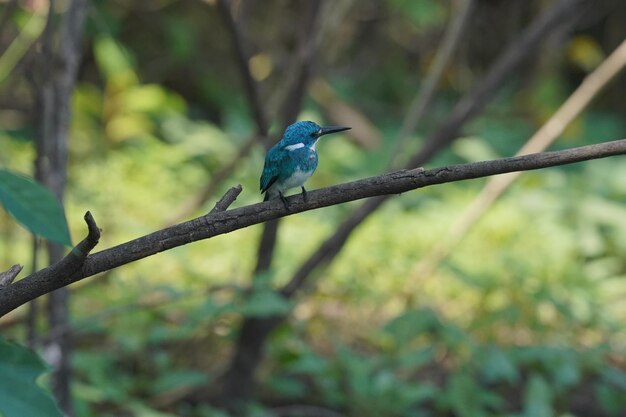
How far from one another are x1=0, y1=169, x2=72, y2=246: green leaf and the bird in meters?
0.71

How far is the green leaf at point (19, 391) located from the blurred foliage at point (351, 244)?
1.40 metres

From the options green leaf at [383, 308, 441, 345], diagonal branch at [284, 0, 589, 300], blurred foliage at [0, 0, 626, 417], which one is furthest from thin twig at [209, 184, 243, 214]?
green leaf at [383, 308, 441, 345]

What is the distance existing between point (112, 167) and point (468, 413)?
9.33 ft

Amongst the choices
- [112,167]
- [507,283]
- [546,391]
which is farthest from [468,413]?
[112,167]

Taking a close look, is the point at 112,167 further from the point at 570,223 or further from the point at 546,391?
the point at 546,391

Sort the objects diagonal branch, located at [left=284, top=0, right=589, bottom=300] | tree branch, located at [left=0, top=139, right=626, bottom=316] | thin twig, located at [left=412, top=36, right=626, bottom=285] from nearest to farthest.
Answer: tree branch, located at [left=0, top=139, right=626, bottom=316] < diagonal branch, located at [left=284, top=0, right=589, bottom=300] < thin twig, located at [left=412, top=36, right=626, bottom=285]

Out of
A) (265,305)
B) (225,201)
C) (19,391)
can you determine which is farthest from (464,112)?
(19,391)

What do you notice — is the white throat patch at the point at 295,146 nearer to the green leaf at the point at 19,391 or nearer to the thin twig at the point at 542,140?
the green leaf at the point at 19,391

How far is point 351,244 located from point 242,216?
320 cm

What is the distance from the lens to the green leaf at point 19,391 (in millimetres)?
1147

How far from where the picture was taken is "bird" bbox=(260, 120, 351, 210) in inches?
80.2

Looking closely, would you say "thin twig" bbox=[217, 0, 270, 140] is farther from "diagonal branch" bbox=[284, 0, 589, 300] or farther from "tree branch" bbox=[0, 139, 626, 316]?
"tree branch" bbox=[0, 139, 626, 316]

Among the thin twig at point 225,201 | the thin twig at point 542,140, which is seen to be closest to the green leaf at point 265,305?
the thin twig at point 542,140

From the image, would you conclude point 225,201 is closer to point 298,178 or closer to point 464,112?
point 298,178
